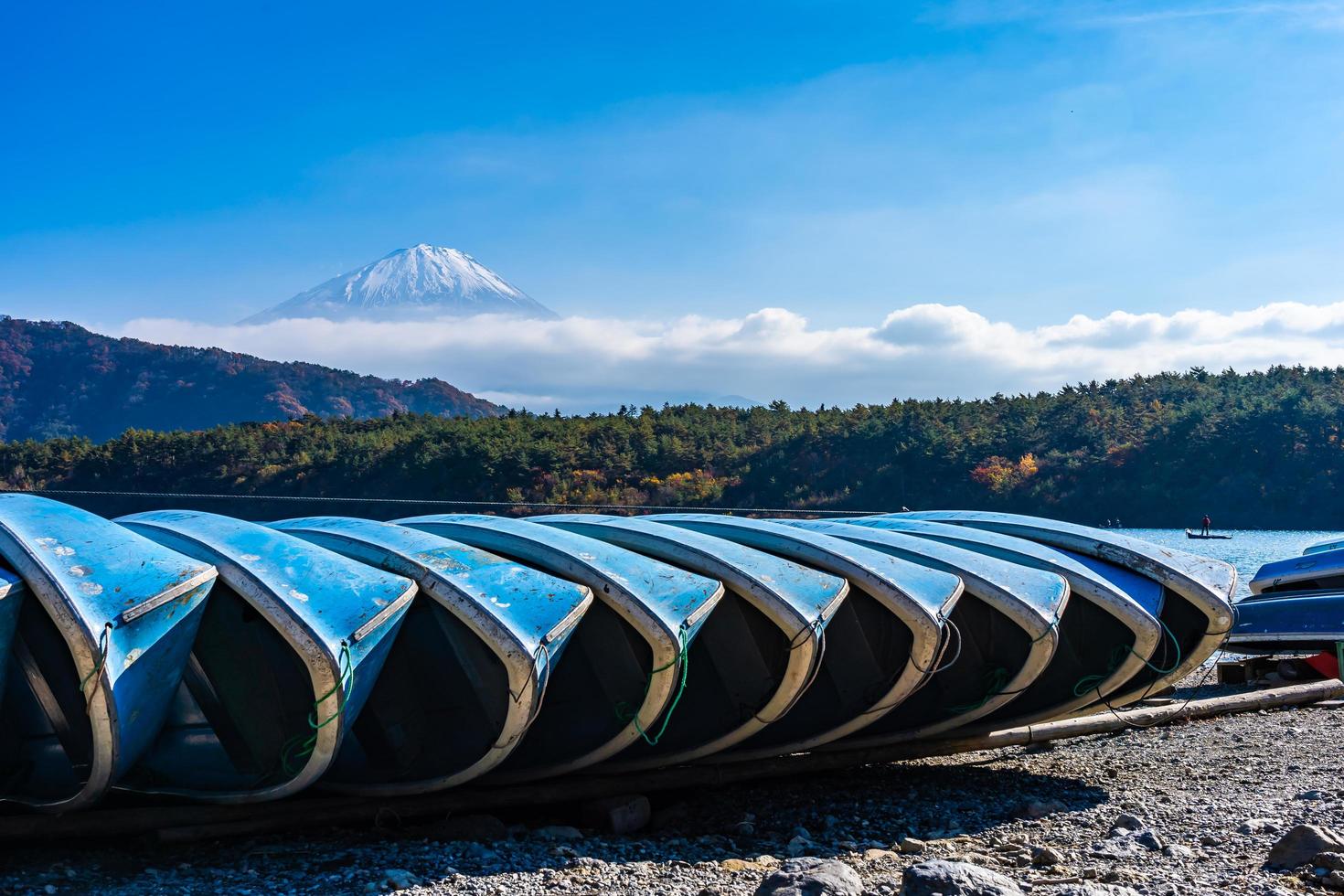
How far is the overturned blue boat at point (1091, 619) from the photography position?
7535 mm

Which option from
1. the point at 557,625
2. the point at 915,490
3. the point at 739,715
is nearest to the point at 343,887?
the point at 557,625

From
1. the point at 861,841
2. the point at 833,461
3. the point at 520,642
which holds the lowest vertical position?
Answer: the point at 861,841

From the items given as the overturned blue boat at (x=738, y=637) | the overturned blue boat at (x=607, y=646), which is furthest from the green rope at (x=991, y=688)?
the overturned blue boat at (x=607, y=646)

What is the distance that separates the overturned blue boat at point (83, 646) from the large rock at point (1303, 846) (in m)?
5.57

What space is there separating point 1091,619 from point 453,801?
475 cm

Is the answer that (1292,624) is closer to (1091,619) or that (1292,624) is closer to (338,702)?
(1091,619)

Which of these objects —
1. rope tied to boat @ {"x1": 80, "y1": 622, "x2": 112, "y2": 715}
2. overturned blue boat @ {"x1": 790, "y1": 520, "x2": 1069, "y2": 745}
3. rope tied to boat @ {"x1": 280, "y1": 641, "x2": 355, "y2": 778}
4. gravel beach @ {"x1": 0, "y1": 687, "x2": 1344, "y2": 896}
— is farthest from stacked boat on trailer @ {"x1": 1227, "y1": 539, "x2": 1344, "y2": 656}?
rope tied to boat @ {"x1": 80, "y1": 622, "x2": 112, "y2": 715}

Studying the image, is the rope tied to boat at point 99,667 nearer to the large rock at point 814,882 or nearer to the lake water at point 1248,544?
the large rock at point 814,882

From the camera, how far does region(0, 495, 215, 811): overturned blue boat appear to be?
545cm

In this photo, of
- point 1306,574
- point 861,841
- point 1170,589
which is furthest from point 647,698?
point 1306,574

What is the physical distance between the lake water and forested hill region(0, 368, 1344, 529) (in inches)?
128

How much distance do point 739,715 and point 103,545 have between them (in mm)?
3887

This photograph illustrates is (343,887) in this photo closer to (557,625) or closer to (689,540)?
(557,625)

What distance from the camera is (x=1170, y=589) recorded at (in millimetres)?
7734
